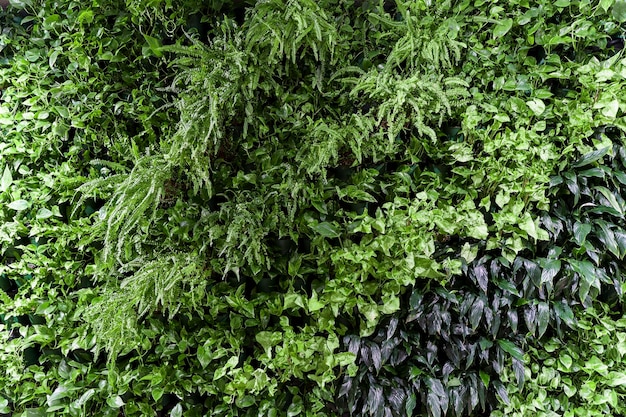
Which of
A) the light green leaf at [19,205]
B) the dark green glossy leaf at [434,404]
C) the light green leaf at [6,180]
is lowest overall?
the dark green glossy leaf at [434,404]

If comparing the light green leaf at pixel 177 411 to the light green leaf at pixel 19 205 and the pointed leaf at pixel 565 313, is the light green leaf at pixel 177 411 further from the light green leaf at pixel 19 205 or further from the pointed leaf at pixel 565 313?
the pointed leaf at pixel 565 313

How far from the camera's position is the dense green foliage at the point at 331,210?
53.8 inches

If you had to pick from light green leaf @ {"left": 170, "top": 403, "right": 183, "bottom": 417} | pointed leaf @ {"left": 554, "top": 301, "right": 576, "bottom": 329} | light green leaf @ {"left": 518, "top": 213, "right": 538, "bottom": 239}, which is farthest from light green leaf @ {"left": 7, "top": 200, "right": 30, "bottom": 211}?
pointed leaf @ {"left": 554, "top": 301, "right": 576, "bottom": 329}

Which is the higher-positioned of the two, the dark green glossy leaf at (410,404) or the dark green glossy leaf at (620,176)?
the dark green glossy leaf at (620,176)

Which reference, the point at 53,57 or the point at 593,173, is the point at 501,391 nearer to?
the point at 593,173

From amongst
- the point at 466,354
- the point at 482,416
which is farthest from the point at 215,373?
the point at 482,416

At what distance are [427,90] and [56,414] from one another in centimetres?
158

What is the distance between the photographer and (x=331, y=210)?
57.9 inches

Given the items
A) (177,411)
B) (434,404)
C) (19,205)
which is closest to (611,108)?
(434,404)

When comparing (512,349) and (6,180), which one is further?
(6,180)

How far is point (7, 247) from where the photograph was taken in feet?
5.23

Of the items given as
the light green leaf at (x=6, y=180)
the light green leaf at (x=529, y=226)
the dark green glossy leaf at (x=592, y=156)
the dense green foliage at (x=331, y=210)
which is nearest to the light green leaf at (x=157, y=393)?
the dense green foliage at (x=331, y=210)

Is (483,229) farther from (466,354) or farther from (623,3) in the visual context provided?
(623,3)

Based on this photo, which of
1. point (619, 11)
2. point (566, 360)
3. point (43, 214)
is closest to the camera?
point (619, 11)
